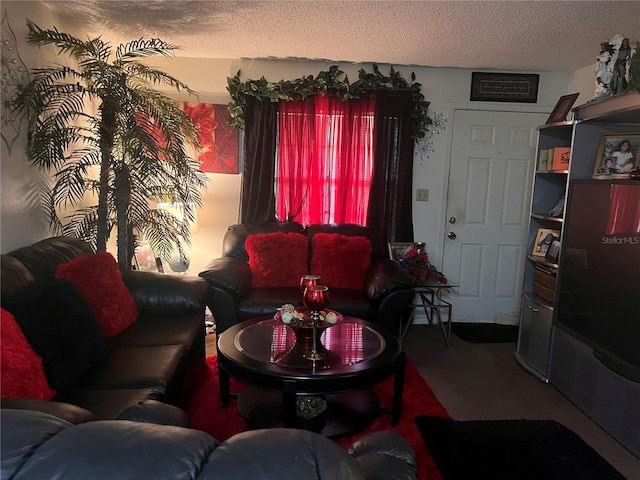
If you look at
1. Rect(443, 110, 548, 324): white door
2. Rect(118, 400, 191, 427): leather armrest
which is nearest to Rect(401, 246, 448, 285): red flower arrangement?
Rect(443, 110, 548, 324): white door

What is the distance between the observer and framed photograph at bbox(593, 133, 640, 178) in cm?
251

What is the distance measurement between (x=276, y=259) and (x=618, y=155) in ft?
7.79

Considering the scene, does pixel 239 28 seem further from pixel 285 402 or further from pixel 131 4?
pixel 285 402

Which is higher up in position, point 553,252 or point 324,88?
point 324,88

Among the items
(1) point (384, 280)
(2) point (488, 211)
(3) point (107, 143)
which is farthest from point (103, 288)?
(2) point (488, 211)

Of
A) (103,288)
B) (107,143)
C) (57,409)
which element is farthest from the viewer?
(107,143)

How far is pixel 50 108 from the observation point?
2670 millimetres

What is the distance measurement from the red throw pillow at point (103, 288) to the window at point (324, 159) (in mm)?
1712

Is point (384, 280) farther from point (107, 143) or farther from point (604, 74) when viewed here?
point (107, 143)

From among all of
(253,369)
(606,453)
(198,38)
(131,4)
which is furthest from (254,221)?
(606,453)

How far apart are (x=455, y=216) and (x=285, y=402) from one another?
2.78 m

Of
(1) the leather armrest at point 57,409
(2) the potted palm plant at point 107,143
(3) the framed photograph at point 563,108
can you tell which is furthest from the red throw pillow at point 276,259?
(1) the leather armrest at point 57,409

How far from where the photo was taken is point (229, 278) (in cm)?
301

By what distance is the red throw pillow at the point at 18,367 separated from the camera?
143 cm
